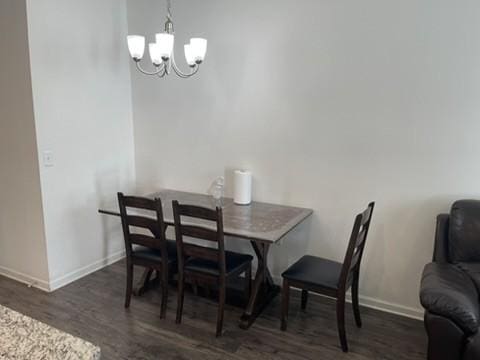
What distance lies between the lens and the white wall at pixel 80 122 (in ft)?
10.5

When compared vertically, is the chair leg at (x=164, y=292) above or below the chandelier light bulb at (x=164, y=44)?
below

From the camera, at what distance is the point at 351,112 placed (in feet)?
9.89

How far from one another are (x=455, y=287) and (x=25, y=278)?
11.2 feet

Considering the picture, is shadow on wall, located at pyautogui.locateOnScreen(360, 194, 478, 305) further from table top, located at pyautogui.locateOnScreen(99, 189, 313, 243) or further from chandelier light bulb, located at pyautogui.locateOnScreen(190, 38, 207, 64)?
chandelier light bulb, located at pyautogui.locateOnScreen(190, 38, 207, 64)

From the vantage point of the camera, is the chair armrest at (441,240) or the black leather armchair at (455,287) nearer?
the black leather armchair at (455,287)

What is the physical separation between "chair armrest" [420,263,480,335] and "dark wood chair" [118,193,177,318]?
174cm

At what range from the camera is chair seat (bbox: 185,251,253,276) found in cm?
281

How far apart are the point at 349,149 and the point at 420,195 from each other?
1.99 feet

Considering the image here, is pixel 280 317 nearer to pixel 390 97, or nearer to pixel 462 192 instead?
pixel 462 192

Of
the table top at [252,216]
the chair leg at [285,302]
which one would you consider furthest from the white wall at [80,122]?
the chair leg at [285,302]

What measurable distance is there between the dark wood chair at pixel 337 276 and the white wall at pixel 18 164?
6.95ft

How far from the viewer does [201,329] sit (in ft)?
9.37

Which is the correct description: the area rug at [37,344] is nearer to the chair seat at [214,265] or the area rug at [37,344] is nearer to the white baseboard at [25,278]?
the chair seat at [214,265]

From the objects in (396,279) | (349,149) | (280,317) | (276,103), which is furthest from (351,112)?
(280,317)
